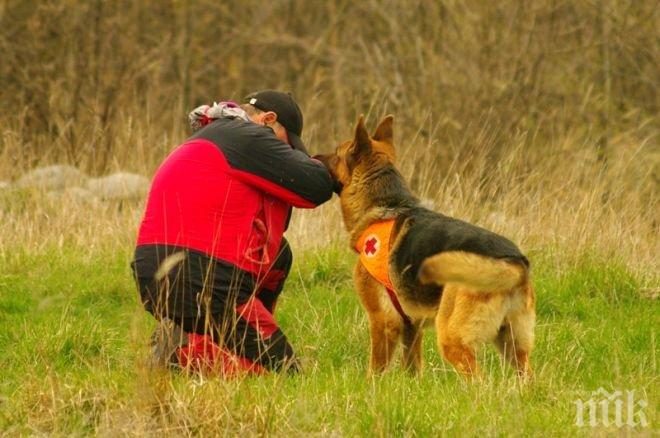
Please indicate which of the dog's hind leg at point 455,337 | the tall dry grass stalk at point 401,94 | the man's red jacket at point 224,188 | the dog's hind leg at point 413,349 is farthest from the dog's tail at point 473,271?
the tall dry grass stalk at point 401,94

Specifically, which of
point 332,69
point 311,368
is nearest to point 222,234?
point 311,368

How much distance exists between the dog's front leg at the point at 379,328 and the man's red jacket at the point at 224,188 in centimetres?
59

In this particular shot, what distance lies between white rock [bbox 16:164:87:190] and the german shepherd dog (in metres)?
Answer: 4.45

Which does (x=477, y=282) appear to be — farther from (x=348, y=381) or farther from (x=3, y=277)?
(x=3, y=277)

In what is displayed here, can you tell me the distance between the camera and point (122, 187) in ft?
33.1

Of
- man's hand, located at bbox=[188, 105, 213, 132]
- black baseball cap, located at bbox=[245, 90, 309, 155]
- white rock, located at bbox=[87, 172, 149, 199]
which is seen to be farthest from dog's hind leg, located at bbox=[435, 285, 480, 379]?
white rock, located at bbox=[87, 172, 149, 199]

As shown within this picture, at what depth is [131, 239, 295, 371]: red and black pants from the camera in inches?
215

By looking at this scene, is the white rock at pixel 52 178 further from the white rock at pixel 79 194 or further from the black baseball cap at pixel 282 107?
the black baseball cap at pixel 282 107

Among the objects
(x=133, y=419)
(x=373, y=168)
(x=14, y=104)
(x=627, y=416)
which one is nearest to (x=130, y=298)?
(x=373, y=168)

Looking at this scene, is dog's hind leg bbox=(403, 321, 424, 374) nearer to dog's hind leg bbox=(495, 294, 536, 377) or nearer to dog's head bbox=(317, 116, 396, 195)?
dog's hind leg bbox=(495, 294, 536, 377)

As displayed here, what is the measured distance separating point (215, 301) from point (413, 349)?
1.12 metres

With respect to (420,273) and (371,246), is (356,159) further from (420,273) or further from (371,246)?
(420,273)

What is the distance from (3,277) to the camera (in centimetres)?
750

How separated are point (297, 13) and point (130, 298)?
11.2 m
